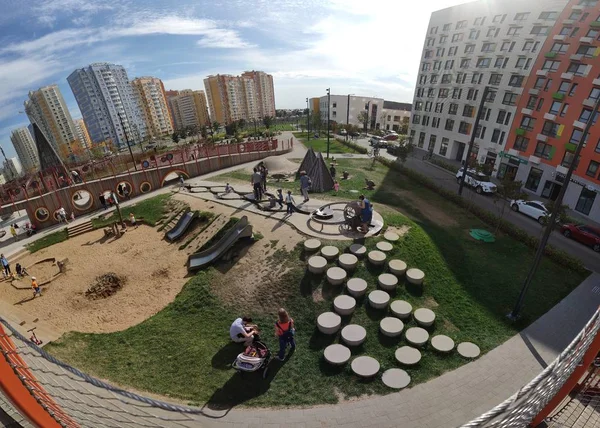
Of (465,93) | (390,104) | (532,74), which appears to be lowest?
(390,104)

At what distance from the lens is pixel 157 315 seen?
14.6 metres

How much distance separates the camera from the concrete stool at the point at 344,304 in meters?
12.9

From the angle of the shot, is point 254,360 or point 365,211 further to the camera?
point 365,211

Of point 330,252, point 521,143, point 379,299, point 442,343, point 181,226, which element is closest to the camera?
point 442,343

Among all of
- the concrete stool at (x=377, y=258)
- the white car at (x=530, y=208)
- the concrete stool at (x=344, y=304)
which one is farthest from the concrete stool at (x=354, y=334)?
the white car at (x=530, y=208)

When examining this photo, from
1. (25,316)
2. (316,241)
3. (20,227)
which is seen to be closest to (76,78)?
(20,227)

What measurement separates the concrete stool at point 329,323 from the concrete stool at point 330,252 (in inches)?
126

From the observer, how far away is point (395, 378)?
10.5m

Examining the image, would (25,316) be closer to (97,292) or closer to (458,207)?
(97,292)

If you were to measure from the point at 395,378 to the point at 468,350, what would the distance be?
3620 mm

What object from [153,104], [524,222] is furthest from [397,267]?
[153,104]

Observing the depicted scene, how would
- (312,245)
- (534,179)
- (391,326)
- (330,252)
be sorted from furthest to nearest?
(534,179) → (312,245) → (330,252) → (391,326)

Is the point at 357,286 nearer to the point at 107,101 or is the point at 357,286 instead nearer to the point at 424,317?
the point at 424,317

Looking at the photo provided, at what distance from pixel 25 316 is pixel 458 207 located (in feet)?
106
